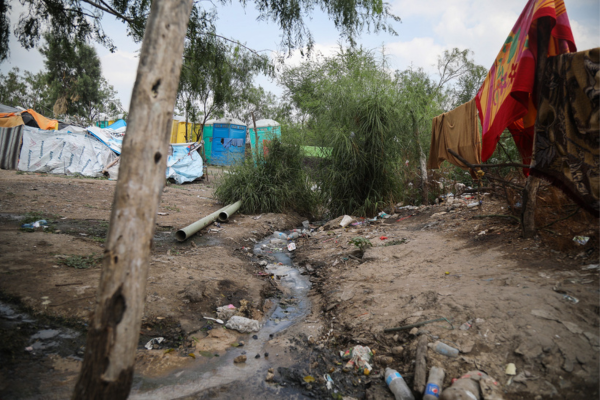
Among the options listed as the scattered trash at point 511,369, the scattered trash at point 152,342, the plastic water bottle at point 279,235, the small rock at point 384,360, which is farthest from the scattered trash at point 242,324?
the plastic water bottle at point 279,235

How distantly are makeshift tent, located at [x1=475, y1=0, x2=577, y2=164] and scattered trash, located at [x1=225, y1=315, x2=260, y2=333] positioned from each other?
2.72 metres

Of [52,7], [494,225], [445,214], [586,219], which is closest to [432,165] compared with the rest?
[445,214]

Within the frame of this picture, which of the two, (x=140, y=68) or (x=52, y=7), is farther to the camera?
(x=52, y=7)

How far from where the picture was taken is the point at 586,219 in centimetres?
283

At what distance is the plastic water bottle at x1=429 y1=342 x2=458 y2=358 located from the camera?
2000 mm

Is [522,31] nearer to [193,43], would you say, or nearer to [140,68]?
[140,68]

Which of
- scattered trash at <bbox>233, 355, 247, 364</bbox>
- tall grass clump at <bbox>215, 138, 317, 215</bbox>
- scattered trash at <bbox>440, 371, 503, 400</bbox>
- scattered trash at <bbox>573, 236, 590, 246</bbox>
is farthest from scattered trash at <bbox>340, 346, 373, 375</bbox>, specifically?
tall grass clump at <bbox>215, 138, 317, 215</bbox>

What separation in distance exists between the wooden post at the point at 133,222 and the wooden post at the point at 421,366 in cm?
151

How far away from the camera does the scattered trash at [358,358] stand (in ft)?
7.31

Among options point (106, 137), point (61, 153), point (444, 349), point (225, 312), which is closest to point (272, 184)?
point (225, 312)

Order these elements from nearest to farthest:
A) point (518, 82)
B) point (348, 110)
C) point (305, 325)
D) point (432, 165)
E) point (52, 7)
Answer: point (518, 82)
point (305, 325)
point (52, 7)
point (432, 165)
point (348, 110)

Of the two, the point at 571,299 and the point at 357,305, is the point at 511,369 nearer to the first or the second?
the point at 571,299

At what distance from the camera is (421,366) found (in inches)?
77.9

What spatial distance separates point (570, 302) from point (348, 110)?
17.8 ft
